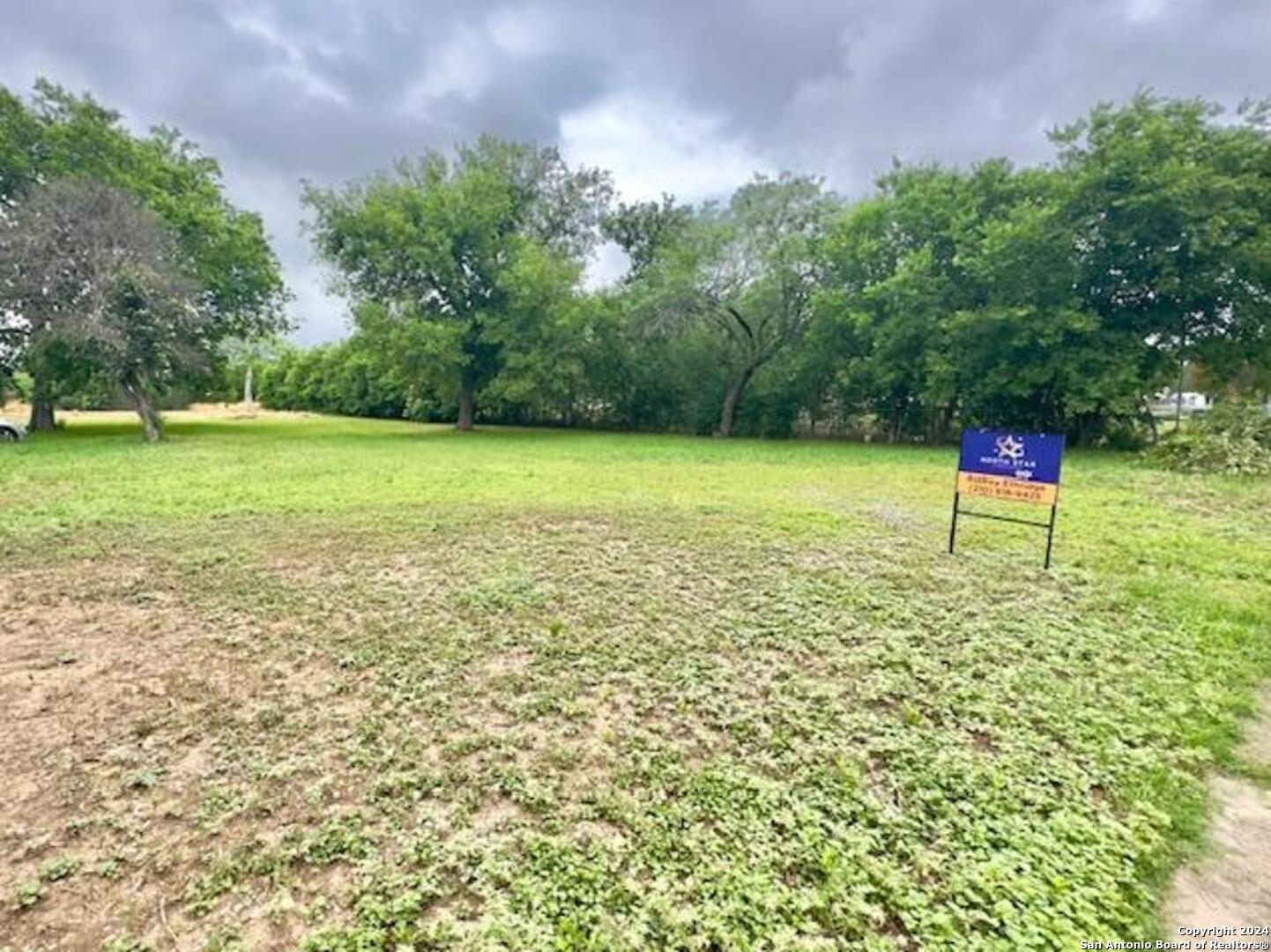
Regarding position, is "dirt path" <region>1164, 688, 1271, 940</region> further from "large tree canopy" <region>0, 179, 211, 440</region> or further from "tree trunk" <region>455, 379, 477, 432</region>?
"tree trunk" <region>455, 379, 477, 432</region>

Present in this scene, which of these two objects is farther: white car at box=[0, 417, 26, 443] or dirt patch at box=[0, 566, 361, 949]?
white car at box=[0, 417, 26, 443]

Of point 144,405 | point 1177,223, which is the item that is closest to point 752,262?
point 1177,223

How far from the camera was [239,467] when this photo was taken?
10.4 m

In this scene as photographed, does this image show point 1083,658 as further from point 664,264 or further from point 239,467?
point 664,264

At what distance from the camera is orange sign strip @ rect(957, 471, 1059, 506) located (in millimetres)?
4734

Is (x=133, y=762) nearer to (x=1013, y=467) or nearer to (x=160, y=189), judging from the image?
(x=1013, y=467)

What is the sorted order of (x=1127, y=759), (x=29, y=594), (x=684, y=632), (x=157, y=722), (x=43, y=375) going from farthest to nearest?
(x=43, y=375) < (x=29, y=594) < (x=684, y=632) < (x=157, y=722) < (x=1127, y=759)

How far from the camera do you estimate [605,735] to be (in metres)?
2.43

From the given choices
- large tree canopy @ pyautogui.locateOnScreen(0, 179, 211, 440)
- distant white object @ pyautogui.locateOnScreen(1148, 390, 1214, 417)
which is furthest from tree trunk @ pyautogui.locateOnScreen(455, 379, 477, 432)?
distant white object @ pyautogui.locateOnScreen(1148, 390, 1214, 417)

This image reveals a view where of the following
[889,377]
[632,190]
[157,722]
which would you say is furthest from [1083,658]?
[632,190]

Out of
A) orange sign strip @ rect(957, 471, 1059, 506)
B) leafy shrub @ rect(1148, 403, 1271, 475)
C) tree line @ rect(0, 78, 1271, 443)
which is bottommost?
orange sign strip @ rect(957, 471, 1059, 506)

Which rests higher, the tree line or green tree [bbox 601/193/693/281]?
green tree [bbox 601/193/693/281]

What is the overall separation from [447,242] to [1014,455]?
17052 millimetres

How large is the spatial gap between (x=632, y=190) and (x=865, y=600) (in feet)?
83.1
